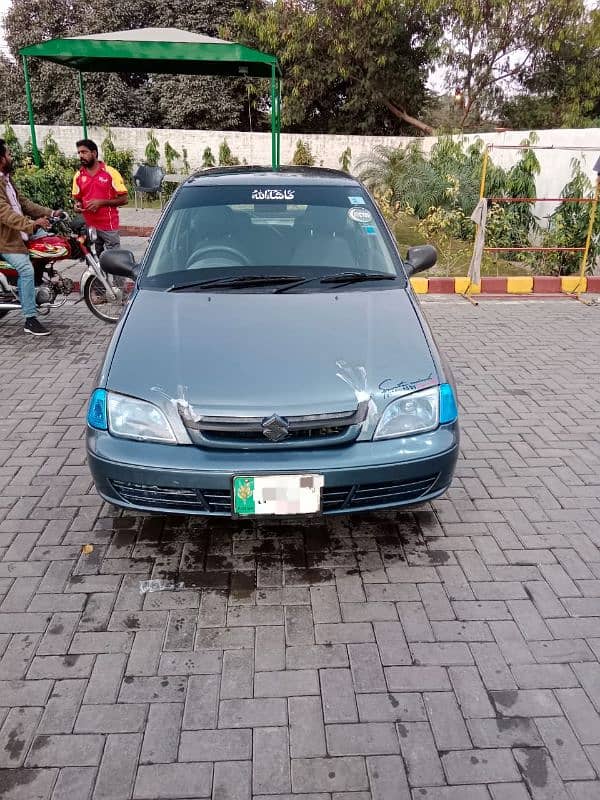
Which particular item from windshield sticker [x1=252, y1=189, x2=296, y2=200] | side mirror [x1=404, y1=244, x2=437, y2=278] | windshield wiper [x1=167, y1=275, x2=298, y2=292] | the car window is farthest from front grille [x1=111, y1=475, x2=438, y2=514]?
windshield sticker [x1=252, y1=189, x2=296, y2=200]

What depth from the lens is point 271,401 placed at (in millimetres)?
2734

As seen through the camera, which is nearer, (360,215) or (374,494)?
(374,494)

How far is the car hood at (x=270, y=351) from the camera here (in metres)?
2.78

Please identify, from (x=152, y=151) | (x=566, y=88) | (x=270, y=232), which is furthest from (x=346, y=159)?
(x=270, y=232)

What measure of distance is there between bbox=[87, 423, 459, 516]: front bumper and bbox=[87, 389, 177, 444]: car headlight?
39 millimetres

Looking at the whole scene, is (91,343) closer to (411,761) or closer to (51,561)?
(51,561)

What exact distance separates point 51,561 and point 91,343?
359cm

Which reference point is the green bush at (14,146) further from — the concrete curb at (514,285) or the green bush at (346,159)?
the concrete curb at (514,285)

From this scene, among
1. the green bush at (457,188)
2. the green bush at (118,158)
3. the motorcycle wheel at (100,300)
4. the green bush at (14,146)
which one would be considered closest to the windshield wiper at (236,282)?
the motorcycle wheel at (100,300)

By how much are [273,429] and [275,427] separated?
1cm

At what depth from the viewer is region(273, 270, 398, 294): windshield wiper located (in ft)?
12.2

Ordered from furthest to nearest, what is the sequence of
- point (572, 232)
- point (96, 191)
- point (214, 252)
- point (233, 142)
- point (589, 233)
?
point (233, 142) < point (572, 232) < point (589, 233) < point (96, 191) < point (214, 252)

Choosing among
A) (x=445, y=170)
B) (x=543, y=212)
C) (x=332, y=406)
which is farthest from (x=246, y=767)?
(x=445, y=170)

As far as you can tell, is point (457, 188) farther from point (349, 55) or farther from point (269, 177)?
point (349, 55)
